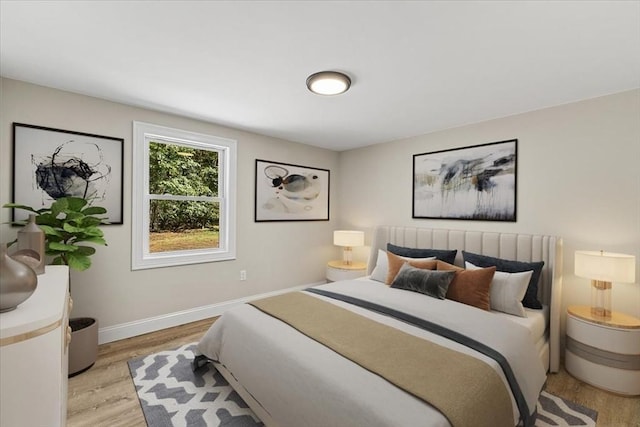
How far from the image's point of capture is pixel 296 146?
14.2 feet

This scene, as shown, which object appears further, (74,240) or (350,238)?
(350,238)

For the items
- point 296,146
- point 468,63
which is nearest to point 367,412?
point 468,63

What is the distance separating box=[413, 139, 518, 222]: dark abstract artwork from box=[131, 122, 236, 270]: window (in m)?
2.43

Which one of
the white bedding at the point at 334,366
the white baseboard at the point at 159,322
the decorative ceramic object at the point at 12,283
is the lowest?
the white baseboard at the point at 159,322

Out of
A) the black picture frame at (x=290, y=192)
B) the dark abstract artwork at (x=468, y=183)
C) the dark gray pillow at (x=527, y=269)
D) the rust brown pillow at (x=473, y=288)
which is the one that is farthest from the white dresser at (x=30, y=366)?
the dark abstract artwork at (x=468, y=183)

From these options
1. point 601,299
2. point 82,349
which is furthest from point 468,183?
point 82,349

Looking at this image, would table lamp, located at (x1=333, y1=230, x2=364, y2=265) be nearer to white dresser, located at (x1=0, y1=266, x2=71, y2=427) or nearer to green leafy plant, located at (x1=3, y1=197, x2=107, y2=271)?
green leafy plant, located at (x1=3, y1=197, x2=107, y2=271)

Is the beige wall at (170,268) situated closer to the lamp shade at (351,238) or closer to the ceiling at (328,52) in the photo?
the ceiling at (328,52)

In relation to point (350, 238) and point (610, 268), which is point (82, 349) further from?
point (610, 268)

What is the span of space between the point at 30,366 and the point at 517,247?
3451mm

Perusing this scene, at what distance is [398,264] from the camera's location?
3158mm

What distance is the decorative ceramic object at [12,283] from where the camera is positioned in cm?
89

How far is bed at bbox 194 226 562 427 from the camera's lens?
133cm

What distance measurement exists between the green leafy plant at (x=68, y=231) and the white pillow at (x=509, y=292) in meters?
3.27
